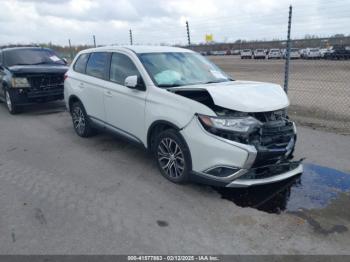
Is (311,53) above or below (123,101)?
above

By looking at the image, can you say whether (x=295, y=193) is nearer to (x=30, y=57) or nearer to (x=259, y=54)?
(x=30, y=57)

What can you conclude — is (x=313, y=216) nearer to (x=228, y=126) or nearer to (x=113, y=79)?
(x=228, y=126)

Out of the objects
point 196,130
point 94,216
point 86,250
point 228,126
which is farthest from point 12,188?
point 228,126

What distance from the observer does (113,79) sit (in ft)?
17.8

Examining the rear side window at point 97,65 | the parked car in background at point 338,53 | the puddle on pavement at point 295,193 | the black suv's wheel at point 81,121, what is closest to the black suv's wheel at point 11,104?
the black suv's wheel at point 81,121

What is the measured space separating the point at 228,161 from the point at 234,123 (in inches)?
17.9

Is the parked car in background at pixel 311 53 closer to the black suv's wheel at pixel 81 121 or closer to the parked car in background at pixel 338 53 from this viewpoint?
the parked car in background at pixel 338 53

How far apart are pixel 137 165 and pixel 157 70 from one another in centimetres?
156

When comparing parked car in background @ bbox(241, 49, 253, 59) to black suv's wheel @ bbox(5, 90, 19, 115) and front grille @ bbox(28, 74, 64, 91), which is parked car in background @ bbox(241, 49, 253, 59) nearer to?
front grille @ bbox(28, 74, 64, 91)

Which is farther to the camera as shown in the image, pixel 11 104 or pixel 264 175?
pixel 11 104

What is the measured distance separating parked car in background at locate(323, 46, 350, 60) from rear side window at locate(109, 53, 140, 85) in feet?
48.8

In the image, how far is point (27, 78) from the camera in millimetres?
8867

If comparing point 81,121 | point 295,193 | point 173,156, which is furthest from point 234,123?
point 81,121

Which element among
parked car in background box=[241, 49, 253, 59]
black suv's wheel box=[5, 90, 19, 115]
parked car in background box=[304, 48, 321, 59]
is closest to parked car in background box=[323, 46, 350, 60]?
parked car in background box=[304, 48, 321, 59]
